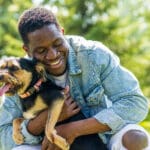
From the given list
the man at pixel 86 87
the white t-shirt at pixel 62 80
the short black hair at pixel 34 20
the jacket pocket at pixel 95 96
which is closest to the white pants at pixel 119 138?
the man at pixel 86 87

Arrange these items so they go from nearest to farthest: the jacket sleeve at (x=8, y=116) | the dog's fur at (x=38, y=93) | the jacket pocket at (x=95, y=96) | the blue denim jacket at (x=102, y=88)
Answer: the dog's fur at (x=38, y=93), the blue denim jacket at (x=102, y=88), the jacket pocket at (x=95, y=96), the jacket sleeve at (x=8, y=116)

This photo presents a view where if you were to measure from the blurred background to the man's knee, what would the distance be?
7764 mm

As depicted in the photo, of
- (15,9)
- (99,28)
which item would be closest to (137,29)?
(99,28)

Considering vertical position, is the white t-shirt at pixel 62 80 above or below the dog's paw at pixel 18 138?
above

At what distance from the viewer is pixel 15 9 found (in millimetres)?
13031

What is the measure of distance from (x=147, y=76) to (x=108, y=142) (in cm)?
853

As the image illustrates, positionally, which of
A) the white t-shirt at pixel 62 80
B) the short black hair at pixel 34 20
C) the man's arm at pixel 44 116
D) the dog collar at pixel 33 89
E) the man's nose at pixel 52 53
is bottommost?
the man's arm at pixel 44 116

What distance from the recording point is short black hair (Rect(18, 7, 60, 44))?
413cm

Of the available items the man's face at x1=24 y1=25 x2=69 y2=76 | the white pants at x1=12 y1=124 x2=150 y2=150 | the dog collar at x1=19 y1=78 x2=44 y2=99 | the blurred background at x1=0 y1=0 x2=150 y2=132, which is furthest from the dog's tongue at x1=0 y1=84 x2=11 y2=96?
→ the blurred background at x1=0 y1=0 x2=150 y2=132

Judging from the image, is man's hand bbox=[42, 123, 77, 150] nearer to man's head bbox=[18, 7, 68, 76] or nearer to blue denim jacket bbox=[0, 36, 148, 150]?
blue denim jacket bbox=[0, 36, 148, 150]

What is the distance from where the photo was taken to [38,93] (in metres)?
4.16

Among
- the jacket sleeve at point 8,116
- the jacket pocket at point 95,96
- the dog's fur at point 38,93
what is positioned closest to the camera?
the dog's fur at point 38,93

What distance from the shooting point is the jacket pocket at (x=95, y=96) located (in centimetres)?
428

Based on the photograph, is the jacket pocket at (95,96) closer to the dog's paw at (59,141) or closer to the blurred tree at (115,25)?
the dog's paw at (59,141)
